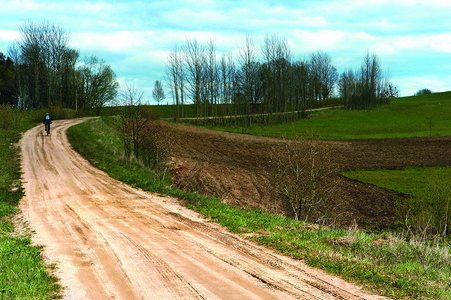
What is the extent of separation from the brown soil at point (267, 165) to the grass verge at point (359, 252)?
408cm

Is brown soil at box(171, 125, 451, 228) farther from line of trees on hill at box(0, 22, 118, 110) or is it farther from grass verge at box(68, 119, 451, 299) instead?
line of trees on hill at box(0, 22, 118, 110)

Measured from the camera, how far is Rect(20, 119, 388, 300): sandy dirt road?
5973mm

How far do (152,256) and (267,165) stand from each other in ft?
Result: 75.4

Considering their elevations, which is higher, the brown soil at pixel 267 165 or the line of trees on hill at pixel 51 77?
the line of trees on hill at pixel 51 77

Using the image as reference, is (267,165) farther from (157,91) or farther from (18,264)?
(157,91)

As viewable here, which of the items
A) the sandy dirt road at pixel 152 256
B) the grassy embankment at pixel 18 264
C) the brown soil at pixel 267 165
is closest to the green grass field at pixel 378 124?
the brown soil at pixel 267 165

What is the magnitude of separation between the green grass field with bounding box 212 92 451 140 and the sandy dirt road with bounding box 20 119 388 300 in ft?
132

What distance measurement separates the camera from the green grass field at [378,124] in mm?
56031

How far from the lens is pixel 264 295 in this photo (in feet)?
19.0

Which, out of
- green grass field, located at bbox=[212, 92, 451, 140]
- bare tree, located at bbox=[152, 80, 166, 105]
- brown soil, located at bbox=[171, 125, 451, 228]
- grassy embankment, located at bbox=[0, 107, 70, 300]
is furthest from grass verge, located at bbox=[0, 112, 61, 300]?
bare tree, located at bbox=[152, 80, 166, 105]

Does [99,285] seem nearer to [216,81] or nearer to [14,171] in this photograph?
[14,171]

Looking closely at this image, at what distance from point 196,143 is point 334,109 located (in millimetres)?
66449

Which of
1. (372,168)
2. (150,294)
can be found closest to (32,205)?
(150,294)

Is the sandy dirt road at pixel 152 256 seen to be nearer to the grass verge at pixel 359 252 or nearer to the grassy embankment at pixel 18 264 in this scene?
the grassy embankment at pixel 18 264
